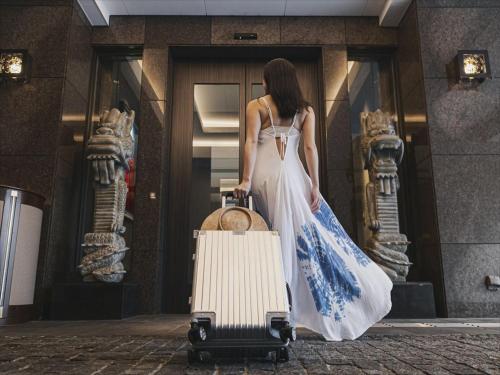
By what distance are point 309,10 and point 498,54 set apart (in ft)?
6.65

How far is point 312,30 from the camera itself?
464cm

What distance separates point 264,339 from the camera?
1.49m

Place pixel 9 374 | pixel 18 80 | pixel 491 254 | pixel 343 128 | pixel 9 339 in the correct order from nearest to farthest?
pixel 9 374 → pixel 9 339 → pixel 491 254 → pixel 18 80 → pixel 343 128

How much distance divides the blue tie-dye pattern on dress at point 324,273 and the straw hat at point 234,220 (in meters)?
0.45

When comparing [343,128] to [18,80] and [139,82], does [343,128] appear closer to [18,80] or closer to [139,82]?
[139,82]

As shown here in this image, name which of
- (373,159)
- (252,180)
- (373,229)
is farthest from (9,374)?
(373,159)

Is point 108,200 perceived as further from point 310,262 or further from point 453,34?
point 453,34

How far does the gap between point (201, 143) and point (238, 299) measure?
3227 mm

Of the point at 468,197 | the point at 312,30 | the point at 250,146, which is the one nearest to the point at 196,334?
the point at 250,146

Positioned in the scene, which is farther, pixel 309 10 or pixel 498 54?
pixel 309 10

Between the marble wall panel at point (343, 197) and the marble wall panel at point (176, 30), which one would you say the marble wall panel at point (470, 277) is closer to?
the marble wall panel at point (343, 197)

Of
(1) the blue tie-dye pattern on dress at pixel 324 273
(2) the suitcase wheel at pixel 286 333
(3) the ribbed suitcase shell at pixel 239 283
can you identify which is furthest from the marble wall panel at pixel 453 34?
(2) the suitcase wheel at pixel 286 333

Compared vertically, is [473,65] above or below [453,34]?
below

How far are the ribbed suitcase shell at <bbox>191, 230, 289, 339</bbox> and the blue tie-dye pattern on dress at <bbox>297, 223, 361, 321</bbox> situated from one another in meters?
0.49
